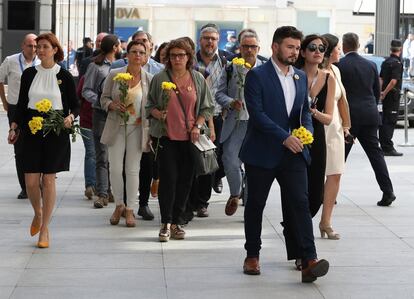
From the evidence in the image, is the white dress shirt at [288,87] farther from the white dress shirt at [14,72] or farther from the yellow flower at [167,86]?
the white dress shirt at [14,72]

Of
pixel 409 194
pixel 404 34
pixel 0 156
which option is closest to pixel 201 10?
pixel 404 34

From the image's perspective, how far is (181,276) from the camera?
8.57 metres

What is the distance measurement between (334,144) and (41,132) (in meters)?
2.52

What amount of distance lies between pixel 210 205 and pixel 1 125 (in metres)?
13.1

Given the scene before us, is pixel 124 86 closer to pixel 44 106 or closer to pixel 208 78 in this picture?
pixel 208 78

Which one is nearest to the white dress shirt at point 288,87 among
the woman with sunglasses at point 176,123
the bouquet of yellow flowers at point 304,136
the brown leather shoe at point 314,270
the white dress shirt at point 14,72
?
the bouquet of yellow flowers at point 304,136

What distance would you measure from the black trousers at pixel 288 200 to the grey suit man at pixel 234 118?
282 centimetres

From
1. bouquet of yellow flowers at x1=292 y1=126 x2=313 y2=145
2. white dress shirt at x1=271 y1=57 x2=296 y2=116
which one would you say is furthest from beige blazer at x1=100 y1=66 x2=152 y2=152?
bouquet of yellow flowers at x1=292 y1=126 x2=313 y2=145

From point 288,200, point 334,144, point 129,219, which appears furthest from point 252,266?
point 129,219

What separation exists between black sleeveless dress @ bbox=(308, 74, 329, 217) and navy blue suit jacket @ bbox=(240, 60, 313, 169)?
33.9 inches

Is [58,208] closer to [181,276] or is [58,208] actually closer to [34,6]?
[181,276]

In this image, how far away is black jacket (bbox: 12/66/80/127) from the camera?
9828mm

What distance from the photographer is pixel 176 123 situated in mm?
10180

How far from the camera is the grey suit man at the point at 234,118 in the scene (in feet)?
37.4
